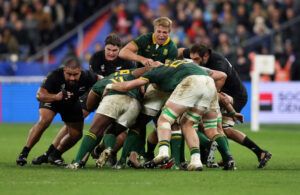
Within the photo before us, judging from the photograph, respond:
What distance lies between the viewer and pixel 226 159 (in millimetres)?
13352

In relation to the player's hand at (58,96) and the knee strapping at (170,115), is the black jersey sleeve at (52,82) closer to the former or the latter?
the player's hand at (58,96)

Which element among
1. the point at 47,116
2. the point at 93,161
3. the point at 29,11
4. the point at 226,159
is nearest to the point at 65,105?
the point at 47,116

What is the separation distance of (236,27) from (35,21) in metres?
6.95

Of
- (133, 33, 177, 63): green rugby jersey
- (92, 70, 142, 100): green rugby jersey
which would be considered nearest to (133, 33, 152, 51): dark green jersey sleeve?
(133, 33, 177, 63): green rugby jersey

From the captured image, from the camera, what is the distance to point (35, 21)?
31703mm

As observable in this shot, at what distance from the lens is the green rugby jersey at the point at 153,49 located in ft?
47.1

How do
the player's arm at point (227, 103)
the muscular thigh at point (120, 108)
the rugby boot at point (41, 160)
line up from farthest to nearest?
the rugby boot at point (41, 160) < the player's arm at point (227, 103) < the muscular thigh at point (120, 108)

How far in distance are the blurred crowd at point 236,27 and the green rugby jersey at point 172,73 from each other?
1528 cm

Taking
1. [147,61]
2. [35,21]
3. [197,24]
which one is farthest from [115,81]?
[35,21]

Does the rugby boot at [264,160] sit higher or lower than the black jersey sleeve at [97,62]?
lower

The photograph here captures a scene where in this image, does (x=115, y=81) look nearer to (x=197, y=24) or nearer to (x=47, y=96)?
(x=47, y=96)

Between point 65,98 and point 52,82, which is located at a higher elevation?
point 52,82

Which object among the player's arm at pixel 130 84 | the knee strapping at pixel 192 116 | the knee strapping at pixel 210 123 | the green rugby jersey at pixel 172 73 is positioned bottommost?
the knee strapping at pixel 210 123

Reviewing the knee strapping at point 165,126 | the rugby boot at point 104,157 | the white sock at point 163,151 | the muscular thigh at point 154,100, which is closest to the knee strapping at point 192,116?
the knee strapping at point 165,126
